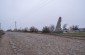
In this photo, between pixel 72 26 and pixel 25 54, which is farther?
pixel 72 26

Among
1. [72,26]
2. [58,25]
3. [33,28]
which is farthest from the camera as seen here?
[72,26]

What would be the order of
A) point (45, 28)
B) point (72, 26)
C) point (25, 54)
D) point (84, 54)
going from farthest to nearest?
point (72, 26), point (45, 28), point (25, 54), point (84, 54)

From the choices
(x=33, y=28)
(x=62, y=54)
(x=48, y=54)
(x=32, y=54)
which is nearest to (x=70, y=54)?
(x=62, y=54)

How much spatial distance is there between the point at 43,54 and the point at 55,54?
91 cm

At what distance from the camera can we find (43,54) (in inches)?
527

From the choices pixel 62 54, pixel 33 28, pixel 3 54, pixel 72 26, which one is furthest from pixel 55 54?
pixel 72 26

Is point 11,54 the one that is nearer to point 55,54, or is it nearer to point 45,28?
point 55,54

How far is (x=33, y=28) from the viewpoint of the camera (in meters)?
116

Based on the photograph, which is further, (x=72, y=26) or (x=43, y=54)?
(x=72, y=26)

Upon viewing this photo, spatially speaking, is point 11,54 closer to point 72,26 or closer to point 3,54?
point 3,54

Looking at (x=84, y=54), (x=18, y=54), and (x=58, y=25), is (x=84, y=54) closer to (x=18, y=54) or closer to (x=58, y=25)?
(x=18, y=54)

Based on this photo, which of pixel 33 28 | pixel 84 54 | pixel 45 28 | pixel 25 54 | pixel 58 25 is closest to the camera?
pixel 84 54

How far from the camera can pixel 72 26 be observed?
15625 cm

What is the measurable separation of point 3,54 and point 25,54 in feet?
6.47
